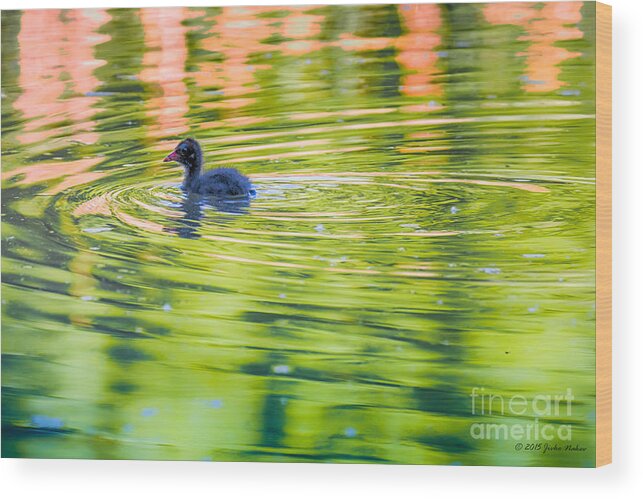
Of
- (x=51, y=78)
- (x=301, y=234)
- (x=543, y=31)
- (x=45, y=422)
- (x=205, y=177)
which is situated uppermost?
(x=543, y=31)

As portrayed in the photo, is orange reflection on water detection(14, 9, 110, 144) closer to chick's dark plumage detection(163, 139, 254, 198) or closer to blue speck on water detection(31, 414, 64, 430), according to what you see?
chick's dark plumage detection(163, 139, 254, 198)

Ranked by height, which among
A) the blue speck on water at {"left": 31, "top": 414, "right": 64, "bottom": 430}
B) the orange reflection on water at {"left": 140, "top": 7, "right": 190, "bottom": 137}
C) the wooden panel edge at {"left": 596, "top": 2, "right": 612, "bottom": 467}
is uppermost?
the orange reflection on water at {"left": 140, "top": 7, "right": 190, "bottom": 137}

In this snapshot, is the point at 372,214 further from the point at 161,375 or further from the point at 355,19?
the point at 161,375

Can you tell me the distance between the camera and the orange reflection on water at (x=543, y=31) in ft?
14.8

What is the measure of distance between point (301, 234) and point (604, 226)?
1238mm

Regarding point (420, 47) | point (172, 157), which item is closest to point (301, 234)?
point (172, 157)

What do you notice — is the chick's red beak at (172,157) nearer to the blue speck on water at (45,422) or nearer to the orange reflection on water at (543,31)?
the blue speck on water at (45,422)

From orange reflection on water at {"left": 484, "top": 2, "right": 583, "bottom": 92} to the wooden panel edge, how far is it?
0.11 m

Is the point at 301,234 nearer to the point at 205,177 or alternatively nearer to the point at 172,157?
the point at 205,177

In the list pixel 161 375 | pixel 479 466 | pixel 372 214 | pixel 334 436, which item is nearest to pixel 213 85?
pixel 372 214

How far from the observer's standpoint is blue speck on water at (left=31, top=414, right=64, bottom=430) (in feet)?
15.2

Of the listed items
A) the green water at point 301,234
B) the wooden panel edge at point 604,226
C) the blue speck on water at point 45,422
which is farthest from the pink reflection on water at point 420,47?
the blue speck on water at point 45,422

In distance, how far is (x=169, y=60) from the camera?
4652mm

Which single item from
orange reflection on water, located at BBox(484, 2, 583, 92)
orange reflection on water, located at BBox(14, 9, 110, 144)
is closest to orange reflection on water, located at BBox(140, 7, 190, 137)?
orange reflection on water, located at BBox(14, 9, 110, 144)
